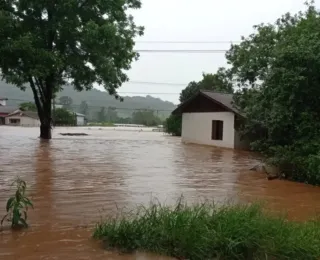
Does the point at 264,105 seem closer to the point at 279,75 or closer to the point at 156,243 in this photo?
the point at 279,75

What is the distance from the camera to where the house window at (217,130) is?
28.3 meters

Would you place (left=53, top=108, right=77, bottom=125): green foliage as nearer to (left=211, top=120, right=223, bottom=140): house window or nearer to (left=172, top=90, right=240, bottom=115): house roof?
(left=172, top=90, right=240, bottom=115): house roof

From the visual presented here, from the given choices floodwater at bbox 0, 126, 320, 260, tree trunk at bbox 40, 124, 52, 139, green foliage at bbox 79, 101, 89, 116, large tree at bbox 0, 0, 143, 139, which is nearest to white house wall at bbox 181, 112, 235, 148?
large tree at bbox 0, 0, 143, 139

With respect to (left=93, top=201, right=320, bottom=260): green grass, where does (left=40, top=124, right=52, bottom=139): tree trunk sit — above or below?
above

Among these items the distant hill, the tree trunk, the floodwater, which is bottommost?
the floodwater

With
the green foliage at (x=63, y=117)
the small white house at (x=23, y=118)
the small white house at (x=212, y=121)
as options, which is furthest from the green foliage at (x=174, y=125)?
the small white house at (x=23, y=118)

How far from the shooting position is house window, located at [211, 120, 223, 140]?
28.3 meters

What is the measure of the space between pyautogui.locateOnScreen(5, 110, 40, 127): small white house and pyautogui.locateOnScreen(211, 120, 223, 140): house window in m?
45.4

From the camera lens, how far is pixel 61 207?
25.1ft

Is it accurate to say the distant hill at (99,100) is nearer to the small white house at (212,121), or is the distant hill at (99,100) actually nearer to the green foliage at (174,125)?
the green foliage at (174,125)

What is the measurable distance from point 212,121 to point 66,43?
1118 centimetres

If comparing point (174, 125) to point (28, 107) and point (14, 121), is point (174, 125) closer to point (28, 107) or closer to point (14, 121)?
point (14, 121)

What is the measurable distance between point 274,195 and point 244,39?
1505cm

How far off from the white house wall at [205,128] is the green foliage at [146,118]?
52.3m
